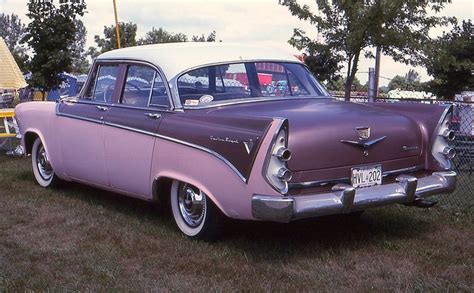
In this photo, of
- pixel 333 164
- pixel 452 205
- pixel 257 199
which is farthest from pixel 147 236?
pixel 452 205

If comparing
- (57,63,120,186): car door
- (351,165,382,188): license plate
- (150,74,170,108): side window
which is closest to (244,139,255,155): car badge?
(351,165,382,188): license plate

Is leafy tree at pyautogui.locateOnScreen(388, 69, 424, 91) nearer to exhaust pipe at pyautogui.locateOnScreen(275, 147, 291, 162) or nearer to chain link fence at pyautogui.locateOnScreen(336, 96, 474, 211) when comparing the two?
chain link fence at pyautogui.locateOnScreen(336, 96, 474, 211)

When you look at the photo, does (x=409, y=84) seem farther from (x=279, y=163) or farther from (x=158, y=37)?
(x=279, y=163)

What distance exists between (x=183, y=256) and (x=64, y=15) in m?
8.17

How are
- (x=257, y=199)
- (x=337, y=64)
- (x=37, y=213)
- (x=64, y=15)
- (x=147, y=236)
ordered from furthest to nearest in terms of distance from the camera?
(x=337, y=64) < (x=64, y=15) < (x=37, y=213) < (x=147, y=236) < (x=257, y=199)

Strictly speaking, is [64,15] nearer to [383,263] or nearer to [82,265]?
[82,265]

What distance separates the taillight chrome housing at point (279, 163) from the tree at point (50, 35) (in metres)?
8.42

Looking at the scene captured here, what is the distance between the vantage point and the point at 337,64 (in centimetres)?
1360

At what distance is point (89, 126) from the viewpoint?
6031 mm

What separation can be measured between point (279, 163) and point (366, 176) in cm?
83

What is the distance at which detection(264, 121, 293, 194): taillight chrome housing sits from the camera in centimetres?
413

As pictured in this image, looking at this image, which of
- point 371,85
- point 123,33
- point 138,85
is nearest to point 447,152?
point 138,85

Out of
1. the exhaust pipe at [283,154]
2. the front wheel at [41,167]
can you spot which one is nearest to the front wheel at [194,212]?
the exhaust pipe at [283,154]

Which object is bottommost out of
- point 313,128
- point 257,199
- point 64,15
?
point 257,199
